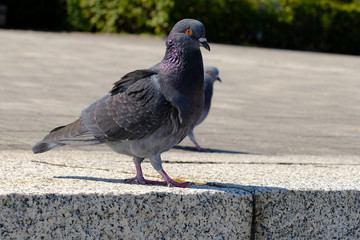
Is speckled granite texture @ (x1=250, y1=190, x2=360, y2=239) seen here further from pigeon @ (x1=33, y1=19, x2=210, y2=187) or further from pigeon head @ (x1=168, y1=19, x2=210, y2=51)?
pigeon head @ (x1=168, y1=19, x2=210, y2=51)

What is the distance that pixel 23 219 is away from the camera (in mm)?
2807

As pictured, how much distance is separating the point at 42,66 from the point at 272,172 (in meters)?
8.50

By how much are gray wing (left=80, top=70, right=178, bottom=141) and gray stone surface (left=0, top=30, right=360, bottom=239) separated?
29 cm

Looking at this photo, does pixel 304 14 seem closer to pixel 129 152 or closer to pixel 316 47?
pixel 316 47

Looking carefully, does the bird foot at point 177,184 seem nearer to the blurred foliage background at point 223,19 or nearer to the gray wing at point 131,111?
the gray wing at point 131,111

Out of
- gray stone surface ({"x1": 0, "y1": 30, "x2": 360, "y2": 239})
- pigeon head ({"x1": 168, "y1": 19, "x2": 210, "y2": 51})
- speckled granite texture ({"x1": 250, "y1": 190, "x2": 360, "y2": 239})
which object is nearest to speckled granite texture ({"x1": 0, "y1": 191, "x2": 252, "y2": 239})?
gray stone surface ({"x1": 0, "y1": 30, "x2": 360, "y2": 239})

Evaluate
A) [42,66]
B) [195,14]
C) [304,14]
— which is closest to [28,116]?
[42,66]

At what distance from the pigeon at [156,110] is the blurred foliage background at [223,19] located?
18983 mm

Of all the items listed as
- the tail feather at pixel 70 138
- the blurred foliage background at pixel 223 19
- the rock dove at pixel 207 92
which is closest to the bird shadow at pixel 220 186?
the tail feather at pixel 70 138

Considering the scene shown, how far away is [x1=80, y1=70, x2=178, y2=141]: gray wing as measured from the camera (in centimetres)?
326

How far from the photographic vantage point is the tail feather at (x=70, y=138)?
337 cm

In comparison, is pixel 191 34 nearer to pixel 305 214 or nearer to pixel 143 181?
pixel 143 181

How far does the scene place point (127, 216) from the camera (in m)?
2.96

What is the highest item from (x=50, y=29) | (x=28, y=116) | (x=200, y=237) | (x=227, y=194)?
(x=227, y=194)
